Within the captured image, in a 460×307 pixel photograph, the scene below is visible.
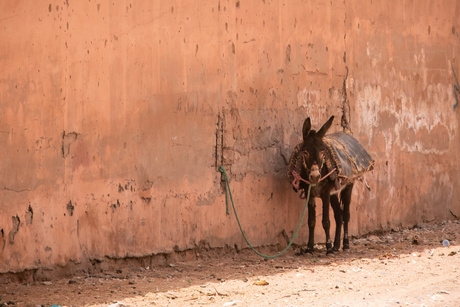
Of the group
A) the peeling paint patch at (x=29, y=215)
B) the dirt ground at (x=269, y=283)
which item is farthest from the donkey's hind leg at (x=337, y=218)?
the peeling paint patch at (x=29, y=215)

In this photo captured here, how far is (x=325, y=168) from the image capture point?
788cm

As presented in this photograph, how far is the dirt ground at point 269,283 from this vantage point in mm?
5676

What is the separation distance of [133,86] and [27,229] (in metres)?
1.69

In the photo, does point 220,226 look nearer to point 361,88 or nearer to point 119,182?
point 119,182

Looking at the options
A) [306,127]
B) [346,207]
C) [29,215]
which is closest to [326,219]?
[346,207]

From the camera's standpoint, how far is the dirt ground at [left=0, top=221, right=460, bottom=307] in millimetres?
5676

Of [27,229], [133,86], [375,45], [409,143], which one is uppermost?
[375,45]

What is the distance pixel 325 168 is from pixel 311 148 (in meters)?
0.31

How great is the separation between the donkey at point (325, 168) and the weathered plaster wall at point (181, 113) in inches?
14.6

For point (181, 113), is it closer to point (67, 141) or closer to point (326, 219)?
point (67, 141)

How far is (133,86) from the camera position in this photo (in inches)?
268

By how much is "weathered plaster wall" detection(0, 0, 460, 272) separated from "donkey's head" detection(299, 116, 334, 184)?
1.53 feet

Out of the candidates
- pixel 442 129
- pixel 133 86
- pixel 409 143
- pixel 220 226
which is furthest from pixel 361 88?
pixel 133 86

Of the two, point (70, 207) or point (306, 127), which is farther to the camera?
point (306, 127)
